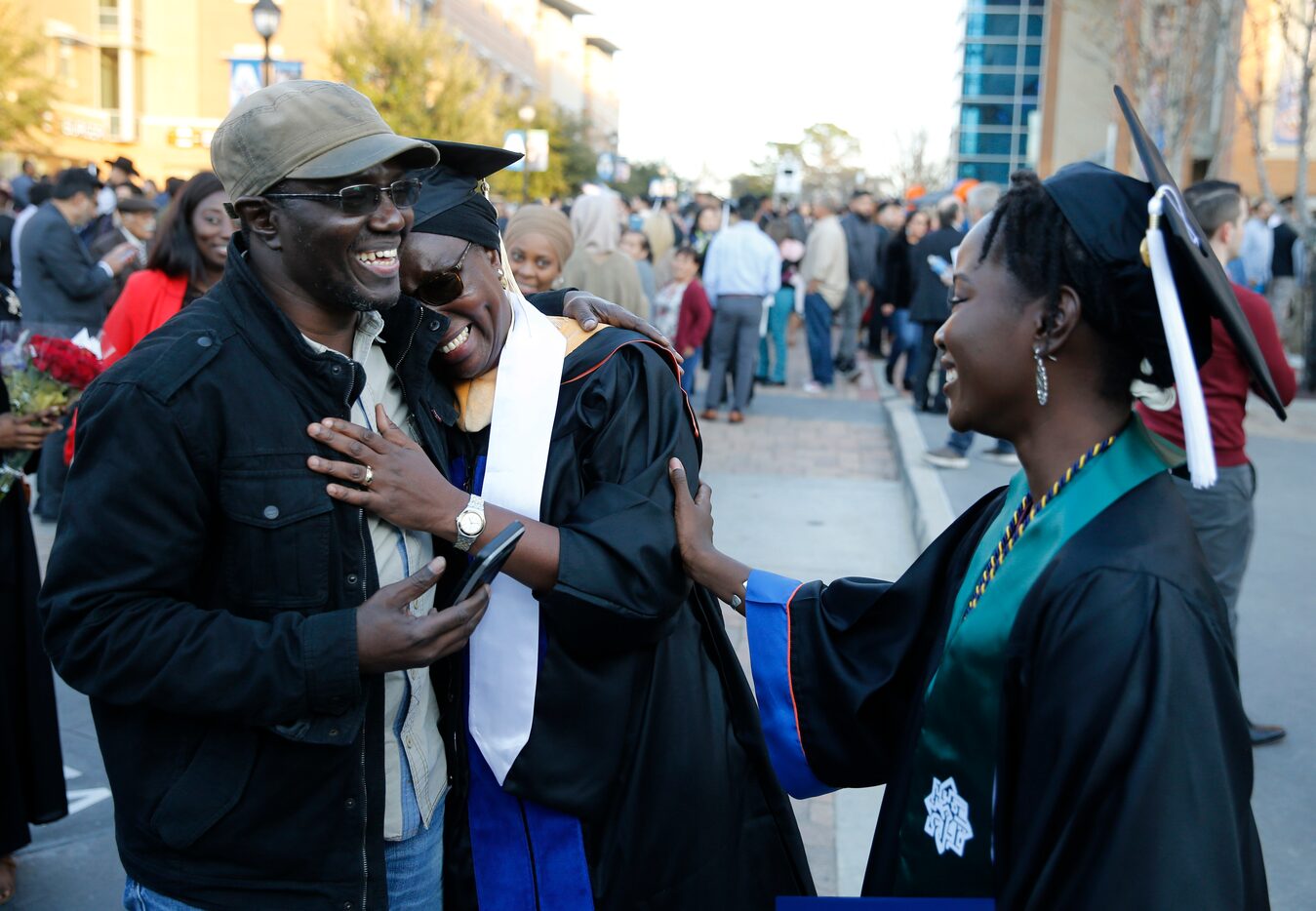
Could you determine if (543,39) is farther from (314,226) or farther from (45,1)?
(314,226)

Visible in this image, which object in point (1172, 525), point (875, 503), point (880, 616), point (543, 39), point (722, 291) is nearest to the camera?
point (1172, 525)

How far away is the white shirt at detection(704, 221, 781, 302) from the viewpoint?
1177cm

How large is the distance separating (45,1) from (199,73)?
5536 mm

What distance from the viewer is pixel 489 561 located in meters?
1.99

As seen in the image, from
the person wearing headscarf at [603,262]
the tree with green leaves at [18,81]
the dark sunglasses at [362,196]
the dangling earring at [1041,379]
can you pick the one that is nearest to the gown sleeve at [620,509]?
the dark sunglasses at [362,196]

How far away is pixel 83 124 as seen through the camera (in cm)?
3962

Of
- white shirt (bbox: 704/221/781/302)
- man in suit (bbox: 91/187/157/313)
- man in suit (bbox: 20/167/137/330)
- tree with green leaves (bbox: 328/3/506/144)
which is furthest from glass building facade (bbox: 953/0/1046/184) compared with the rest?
man in suit (bbox: 20/167/137/330)

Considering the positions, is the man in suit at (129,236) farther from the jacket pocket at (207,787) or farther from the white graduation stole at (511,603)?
the jacket pocket at (207,787)

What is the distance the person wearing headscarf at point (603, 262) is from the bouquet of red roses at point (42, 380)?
4661 mm

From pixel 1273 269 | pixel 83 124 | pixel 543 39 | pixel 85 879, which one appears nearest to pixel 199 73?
pixel 83 124

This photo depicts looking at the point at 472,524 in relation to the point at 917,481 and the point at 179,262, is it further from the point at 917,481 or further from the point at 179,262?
the point at 917,481

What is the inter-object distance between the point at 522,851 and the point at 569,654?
40 cm

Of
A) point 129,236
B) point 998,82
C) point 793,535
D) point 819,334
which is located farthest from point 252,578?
point 998,82

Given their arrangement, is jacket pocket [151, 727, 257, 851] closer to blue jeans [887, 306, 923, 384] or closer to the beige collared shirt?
the beige collared shirt
